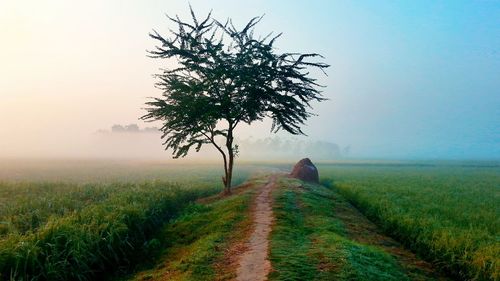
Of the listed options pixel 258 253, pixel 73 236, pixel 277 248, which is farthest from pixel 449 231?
pixel 73 236

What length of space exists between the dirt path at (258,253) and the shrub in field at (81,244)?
404cm

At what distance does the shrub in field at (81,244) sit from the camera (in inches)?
328

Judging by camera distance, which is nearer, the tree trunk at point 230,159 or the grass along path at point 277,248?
the grass along path at point 277,248

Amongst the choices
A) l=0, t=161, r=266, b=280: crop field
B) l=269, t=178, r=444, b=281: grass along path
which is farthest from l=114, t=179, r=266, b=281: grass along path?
l=269, t=178, r=444, b=281: grass along path

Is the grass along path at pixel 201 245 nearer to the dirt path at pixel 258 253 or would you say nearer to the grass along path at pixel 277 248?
the grass along path at pixel 277 248

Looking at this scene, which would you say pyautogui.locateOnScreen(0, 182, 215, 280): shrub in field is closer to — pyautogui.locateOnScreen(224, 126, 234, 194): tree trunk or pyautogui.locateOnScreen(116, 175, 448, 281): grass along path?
pyautogui.locateOnScreen(116, 175, 448, 281): grass along path

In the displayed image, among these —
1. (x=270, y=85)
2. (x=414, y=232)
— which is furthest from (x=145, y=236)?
(x=270, y=85)

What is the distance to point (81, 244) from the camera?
980 centimetres

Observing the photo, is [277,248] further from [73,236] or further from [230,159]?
[230,159]

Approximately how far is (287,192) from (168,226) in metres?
9.19

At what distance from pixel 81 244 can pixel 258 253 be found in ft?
16.0

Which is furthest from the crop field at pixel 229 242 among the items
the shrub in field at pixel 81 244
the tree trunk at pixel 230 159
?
the tree trunk at pixel 230 159

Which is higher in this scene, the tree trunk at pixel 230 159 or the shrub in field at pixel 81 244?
the tree trunk at pixel 230 159

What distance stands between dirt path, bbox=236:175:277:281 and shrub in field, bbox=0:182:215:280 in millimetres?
4040
